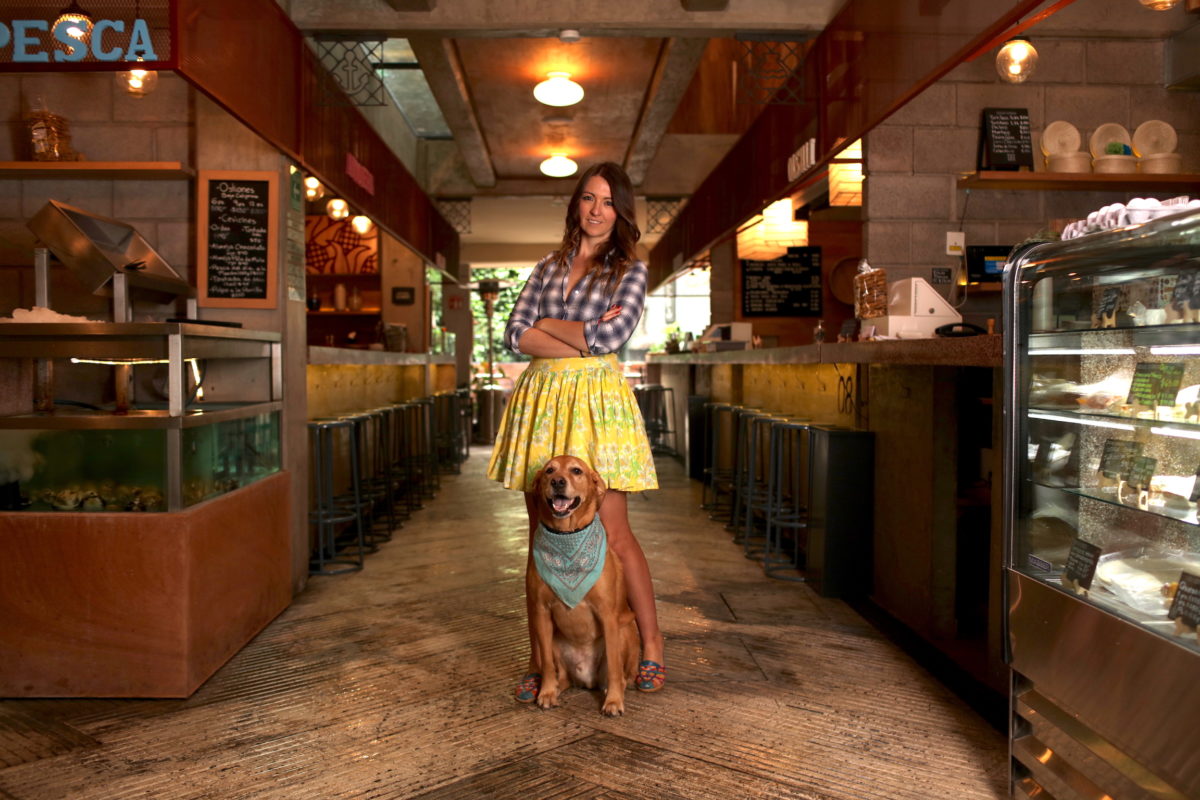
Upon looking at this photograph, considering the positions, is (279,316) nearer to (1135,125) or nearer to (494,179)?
(1135,125)

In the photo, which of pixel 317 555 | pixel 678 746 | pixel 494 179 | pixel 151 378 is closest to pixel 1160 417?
pixel 678 746

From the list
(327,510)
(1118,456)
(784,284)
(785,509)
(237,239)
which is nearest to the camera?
(1118,456)

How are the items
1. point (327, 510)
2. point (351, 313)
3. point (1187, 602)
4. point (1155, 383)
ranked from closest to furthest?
point (1187, 602) < point (1155, 383) < point (327, 510) < point (351, 313)

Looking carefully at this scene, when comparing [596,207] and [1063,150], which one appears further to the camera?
[1063,150]

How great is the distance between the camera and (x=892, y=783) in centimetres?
215

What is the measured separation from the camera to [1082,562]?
1959 millimetres

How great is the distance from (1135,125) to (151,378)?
18.2 feet

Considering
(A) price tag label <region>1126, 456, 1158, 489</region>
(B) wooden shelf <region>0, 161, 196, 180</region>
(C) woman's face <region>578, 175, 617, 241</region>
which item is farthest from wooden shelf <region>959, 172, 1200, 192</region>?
(B) wooden shelf <region>0, 161, 196, 180</region>

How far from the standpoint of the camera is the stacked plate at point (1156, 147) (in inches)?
192

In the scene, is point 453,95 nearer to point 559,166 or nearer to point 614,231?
point 559,166

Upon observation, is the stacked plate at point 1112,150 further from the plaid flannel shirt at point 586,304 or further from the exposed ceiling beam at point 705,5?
the plaid flannel shirt at point 586,304

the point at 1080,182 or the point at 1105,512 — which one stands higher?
the point at 1080,182

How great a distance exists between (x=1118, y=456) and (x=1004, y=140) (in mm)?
3523

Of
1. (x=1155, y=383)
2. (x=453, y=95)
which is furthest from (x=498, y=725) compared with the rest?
(x=453, y=95)
